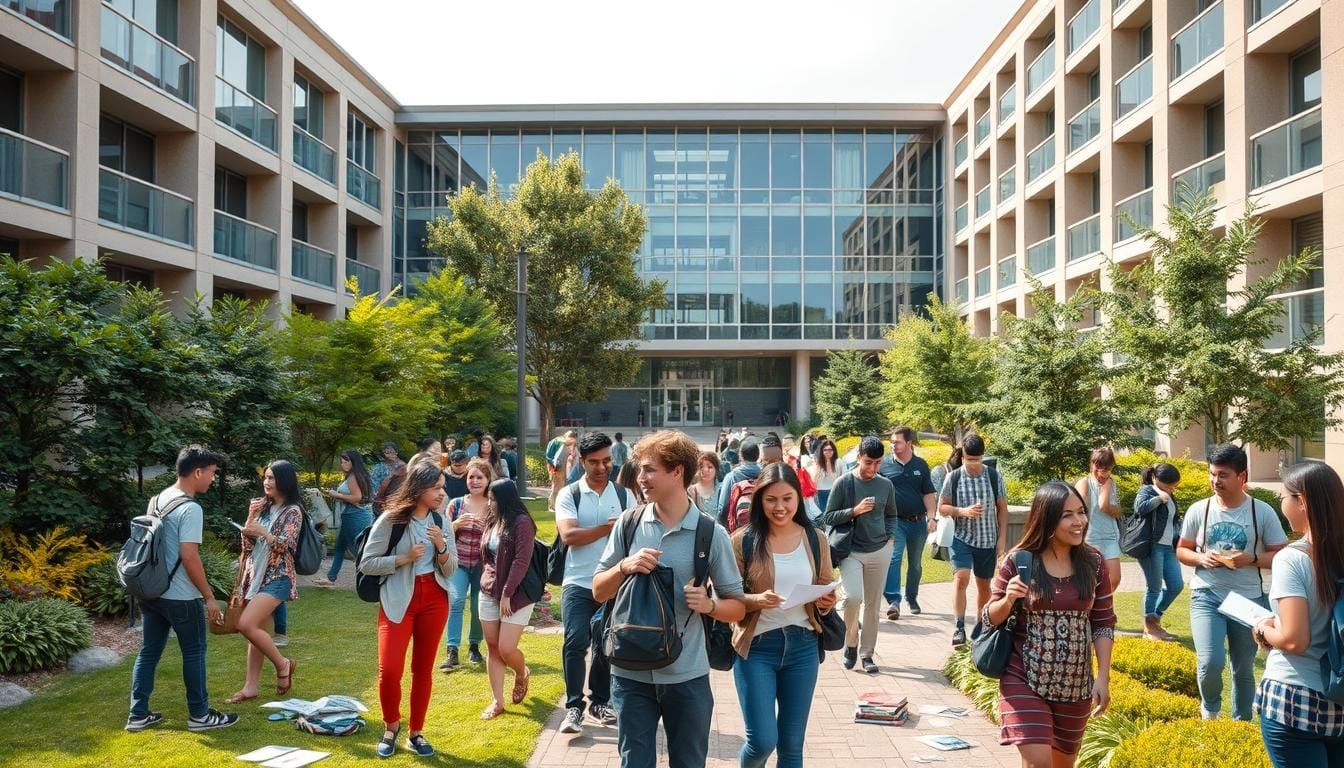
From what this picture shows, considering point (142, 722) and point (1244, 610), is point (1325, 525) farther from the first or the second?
point (142, 722)

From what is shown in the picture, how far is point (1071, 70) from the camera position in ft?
87.6

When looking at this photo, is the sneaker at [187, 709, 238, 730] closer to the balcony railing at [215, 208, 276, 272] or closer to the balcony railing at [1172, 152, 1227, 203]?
the balcony railing at [215, 208, 276, 272]

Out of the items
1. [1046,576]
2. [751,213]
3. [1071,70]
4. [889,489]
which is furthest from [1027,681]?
[751,213]

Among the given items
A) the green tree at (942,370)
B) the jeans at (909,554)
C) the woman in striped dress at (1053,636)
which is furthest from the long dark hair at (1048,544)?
the green tree at (942,370)

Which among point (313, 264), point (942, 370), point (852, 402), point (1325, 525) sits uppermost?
point (313, 264)

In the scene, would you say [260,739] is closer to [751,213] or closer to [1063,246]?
[1063,246]

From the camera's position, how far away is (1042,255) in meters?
29.4

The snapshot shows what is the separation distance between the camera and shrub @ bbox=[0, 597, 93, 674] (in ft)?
24.0

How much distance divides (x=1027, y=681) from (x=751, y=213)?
38714 millimetres

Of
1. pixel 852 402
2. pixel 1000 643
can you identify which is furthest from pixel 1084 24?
pixel 1000 643

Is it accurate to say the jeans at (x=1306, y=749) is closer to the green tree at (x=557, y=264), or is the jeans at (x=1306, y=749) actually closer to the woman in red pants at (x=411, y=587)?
the woman in red pants at (x=411, y=587)

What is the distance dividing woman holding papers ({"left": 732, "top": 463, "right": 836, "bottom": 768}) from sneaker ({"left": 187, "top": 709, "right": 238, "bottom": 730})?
3.98 meters

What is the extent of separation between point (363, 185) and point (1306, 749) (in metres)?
33.1

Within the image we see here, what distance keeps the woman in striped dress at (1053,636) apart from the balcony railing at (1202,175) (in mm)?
18073
